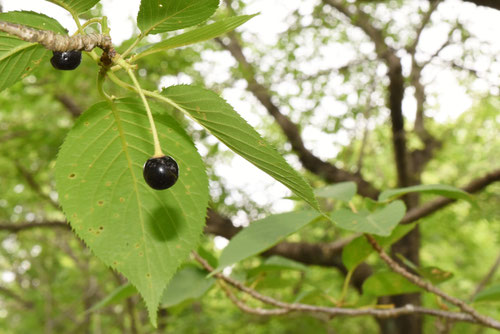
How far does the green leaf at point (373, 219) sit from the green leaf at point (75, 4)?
0.69m

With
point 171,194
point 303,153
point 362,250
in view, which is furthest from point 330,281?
point 171,194

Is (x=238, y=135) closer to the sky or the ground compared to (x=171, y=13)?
closer to the ground

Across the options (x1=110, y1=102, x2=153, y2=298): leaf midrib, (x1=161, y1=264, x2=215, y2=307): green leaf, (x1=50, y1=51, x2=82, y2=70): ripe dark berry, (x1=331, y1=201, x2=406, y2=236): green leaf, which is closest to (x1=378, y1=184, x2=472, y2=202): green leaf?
(x1=331, y1=201, x2=406, y2=236): green leaf

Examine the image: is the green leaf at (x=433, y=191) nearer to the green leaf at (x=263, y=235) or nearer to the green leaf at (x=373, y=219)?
the green leaf at (x=373, y=219)

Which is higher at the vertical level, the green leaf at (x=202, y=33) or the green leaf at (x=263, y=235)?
the green leaf at (x=202, y=33)

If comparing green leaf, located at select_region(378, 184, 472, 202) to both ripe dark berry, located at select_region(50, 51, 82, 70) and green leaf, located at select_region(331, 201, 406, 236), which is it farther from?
ripe dark berry, located at select_region(50, 51, 82, 70)

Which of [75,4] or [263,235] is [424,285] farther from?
[75,4]

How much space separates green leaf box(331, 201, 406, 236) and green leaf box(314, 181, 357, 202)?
43mm

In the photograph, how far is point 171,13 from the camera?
0.72 metres

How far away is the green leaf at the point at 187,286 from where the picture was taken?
1.36 meters

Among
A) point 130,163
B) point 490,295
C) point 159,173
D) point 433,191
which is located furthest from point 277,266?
point 159,173

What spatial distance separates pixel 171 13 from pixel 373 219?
0.70 meters

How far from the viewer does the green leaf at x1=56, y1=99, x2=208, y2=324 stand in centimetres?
83

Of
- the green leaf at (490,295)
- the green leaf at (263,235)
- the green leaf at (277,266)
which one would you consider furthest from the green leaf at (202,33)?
the green leaf at (490,295)
